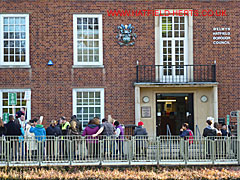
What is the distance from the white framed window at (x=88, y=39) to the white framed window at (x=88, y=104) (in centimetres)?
140

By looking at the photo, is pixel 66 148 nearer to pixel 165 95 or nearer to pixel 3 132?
pixel 3 132

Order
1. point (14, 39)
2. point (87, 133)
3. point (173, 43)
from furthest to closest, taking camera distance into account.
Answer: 1. point (173, 43)
2. point (14, 39)
3. point (87, 133)

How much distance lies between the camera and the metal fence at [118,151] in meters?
15.4

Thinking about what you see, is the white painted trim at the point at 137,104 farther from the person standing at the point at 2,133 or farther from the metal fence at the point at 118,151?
the person standing at the point at 2,133

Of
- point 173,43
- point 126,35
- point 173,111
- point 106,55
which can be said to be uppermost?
point 126,35

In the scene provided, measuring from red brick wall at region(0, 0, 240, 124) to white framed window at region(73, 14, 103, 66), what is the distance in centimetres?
25

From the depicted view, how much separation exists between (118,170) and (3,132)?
4.27 metres

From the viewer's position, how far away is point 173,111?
23.0m

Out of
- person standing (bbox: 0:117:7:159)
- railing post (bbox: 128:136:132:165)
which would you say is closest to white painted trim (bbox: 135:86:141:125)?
railing post (bbox: 128:136:132:165)

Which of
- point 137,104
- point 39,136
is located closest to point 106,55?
point 137,104

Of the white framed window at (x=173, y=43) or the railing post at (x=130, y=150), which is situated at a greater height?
the white framed window at (x=173, y=43)

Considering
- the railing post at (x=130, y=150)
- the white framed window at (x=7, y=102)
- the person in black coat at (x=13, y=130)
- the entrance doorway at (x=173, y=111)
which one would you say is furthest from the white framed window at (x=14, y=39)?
the railing post at (x=130, y=150)

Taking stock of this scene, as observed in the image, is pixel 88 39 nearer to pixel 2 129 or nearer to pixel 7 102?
pixel 7 102

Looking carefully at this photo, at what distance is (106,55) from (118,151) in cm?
766
